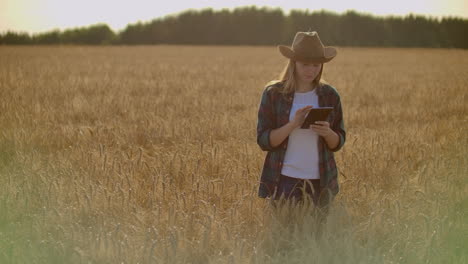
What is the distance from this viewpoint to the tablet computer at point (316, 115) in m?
2.99

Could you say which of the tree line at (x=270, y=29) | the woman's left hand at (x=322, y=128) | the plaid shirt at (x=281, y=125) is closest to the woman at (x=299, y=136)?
the plaid shirt at (x=281, y=125)

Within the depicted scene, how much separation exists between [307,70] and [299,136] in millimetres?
434

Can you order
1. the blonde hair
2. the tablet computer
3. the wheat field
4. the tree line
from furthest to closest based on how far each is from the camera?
1. the tree line
2. the blonde hair
3. the tablet computer
4. the wheat field

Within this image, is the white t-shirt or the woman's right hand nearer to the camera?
the woman's right hand

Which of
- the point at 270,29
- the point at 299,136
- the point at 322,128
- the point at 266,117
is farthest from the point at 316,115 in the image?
the point at 270,29

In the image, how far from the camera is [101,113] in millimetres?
7211

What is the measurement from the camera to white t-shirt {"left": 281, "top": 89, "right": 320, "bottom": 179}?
3.29m

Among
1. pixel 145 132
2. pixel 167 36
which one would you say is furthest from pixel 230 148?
pixel 167 36

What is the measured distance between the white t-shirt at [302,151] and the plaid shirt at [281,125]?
0.10 feet

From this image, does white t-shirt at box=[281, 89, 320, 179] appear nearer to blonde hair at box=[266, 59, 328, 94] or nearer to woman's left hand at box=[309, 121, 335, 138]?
blonde hair at box=[266, 59, 328, 94]

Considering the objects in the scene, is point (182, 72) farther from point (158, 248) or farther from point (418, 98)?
point (158, 248)

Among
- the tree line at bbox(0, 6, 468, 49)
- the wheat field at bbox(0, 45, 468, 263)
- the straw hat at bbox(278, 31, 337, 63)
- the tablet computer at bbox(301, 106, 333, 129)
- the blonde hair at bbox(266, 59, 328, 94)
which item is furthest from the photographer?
the tree line at bbox(0, 6, 468, 49)

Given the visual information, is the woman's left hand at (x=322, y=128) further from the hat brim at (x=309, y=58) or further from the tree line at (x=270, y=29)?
the tree line at (x=270, y=29)

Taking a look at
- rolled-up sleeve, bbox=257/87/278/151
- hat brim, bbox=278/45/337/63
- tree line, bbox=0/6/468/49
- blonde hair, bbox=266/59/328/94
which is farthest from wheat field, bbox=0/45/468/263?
tree line, bbox=0/6/468/49
